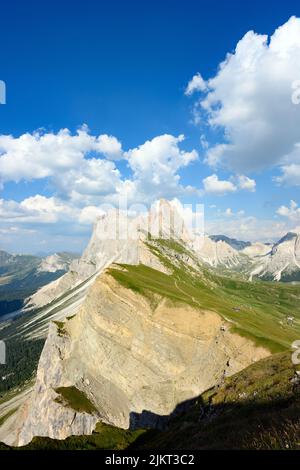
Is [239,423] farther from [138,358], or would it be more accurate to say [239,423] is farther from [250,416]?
[138,358]

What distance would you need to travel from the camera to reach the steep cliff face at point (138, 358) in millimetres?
81062

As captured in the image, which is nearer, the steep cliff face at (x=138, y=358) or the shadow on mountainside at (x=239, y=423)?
the shadow on mountainside at (x=239, y=423)

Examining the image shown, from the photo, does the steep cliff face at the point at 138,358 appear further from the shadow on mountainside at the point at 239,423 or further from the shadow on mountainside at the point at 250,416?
the shadow on mountainside at the point at 250,416

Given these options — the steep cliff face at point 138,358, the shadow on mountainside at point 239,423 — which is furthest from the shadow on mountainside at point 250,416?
the steep cliff face at point 138,358

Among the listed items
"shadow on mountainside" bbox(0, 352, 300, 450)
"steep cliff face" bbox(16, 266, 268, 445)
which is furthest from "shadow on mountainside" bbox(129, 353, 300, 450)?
"steep cliff face" bbox(16, 266, 268, 445)

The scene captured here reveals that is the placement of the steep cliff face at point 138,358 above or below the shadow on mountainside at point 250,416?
below

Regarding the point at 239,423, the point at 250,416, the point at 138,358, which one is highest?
the point at 239,423

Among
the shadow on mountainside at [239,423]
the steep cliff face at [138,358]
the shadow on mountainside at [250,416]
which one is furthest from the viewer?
the steep cliff face at [138,358]

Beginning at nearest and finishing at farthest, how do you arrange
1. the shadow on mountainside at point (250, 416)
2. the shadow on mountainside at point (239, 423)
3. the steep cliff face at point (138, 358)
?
the shadow on mountainside at point (250, 416), the shadow on mountainside at point (239, 423), the steep cliff face at point (138, 358)

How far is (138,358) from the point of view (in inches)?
3578

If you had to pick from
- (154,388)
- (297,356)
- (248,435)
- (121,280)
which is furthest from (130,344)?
(248,435)

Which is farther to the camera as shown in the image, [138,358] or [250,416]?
[138,358]

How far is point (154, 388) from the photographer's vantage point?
85.6 m

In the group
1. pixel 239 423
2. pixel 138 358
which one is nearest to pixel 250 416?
pixel 239 423
